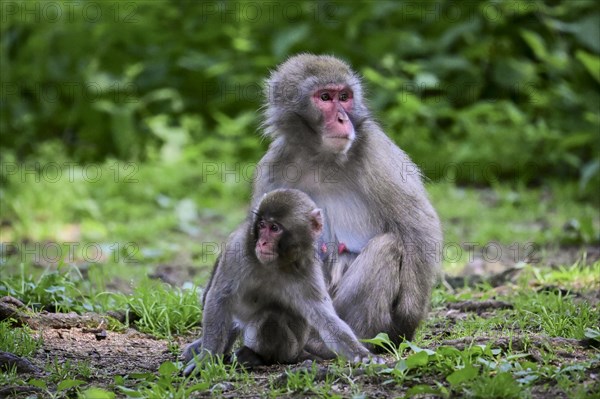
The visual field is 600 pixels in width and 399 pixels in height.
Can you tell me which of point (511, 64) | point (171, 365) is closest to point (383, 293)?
point (171, 365)

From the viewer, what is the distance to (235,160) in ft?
38.1

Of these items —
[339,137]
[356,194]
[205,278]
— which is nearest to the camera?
[339,137]

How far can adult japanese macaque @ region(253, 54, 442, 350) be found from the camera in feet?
16.4

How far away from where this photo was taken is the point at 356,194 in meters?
5.32

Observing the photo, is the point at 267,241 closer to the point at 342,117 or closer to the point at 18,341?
the point at 342,117

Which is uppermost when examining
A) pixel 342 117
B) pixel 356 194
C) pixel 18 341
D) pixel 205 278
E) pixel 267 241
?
pixel 342 117

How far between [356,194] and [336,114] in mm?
471

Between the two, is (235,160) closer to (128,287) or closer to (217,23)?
(217,23)

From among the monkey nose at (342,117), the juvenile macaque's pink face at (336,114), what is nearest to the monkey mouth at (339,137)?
the juvenile macaque's pink face at (336,114)

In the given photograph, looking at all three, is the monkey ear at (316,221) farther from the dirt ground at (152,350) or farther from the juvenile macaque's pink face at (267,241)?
the dirt ground at (152,350)

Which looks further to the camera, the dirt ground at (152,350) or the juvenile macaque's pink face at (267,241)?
the juvenile macaque's pink face at (267,241)

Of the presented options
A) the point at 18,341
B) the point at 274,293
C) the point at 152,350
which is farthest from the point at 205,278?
the point at 274,293

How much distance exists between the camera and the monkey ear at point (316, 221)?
479 cm

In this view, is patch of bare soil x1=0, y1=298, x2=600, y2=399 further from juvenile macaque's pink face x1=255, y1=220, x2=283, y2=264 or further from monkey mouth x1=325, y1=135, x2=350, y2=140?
monkey mouth x1=325, y1=135, x2=350, y2=140
